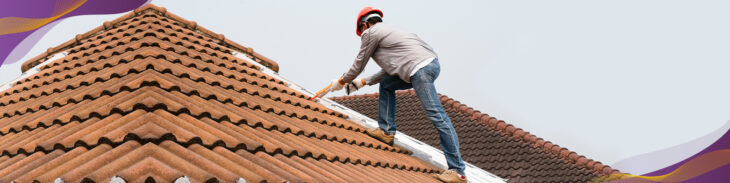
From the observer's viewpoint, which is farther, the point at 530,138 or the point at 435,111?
the point at 530,138

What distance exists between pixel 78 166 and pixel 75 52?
346cm

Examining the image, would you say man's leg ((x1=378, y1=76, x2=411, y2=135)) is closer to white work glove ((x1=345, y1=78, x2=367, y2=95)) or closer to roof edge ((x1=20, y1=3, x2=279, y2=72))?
white work glove ((x1=345, y1=78, x2=367, y2=95))

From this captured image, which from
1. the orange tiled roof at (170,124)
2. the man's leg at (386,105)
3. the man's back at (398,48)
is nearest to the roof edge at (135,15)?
the orange tiled roof at (170,124)

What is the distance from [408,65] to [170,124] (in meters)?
2.15

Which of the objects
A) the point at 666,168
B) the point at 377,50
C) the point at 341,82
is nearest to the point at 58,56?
the point at 341,82

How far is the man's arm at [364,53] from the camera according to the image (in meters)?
3.87

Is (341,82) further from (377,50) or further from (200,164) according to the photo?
(200,164)

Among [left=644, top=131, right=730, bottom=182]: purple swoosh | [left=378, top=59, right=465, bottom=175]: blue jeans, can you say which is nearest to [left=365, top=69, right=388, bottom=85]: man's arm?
[left=378, top=59, right=465, bottom=175]: blue jeans

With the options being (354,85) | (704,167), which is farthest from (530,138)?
(704,167)

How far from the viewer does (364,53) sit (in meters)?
3.94

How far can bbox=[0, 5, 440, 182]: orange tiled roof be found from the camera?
161 centimetres

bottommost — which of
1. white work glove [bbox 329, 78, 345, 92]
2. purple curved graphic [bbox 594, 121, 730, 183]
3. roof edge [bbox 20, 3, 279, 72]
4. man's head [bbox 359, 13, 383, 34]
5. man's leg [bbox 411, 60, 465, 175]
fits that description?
purple curved graphic [bbox 594, 121, 730, 183]

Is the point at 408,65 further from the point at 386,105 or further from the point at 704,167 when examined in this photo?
the point at 704,167

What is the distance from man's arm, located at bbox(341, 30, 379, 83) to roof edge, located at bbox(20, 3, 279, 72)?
75.0 inches
